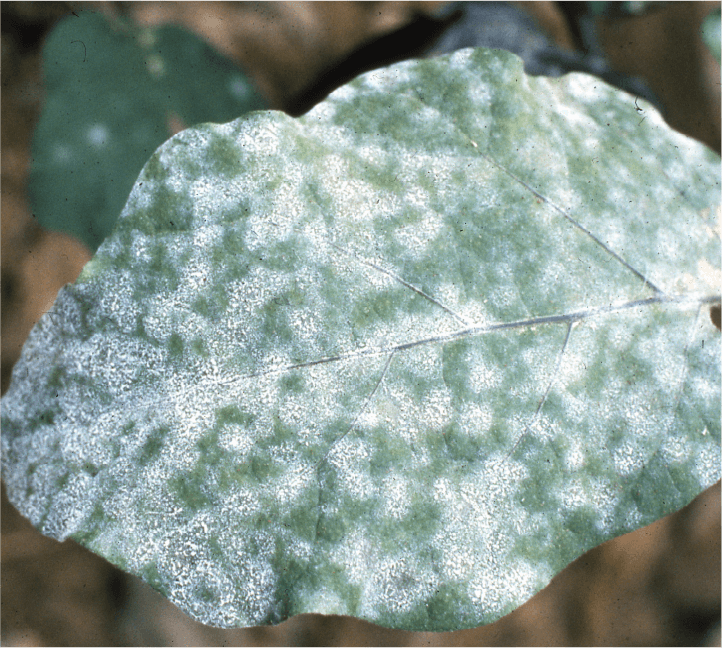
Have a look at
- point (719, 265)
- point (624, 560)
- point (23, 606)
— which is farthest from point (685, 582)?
point (23, 606)

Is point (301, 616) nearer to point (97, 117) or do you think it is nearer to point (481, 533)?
point (481, 533)

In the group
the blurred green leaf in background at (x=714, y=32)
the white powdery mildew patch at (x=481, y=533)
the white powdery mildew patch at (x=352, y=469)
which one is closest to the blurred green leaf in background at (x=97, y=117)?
the white powdery mildew patch at (x=352, y=469)

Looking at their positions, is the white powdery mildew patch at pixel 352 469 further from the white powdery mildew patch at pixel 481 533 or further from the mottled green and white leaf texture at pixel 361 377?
the white powdery mildew patch at pixel 481 533

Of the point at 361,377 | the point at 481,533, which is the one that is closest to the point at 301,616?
the point at 481,533

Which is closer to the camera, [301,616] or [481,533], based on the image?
[481,533]

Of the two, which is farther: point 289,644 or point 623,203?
point 289,644

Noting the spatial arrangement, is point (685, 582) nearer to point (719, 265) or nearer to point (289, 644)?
point (719, 265)
